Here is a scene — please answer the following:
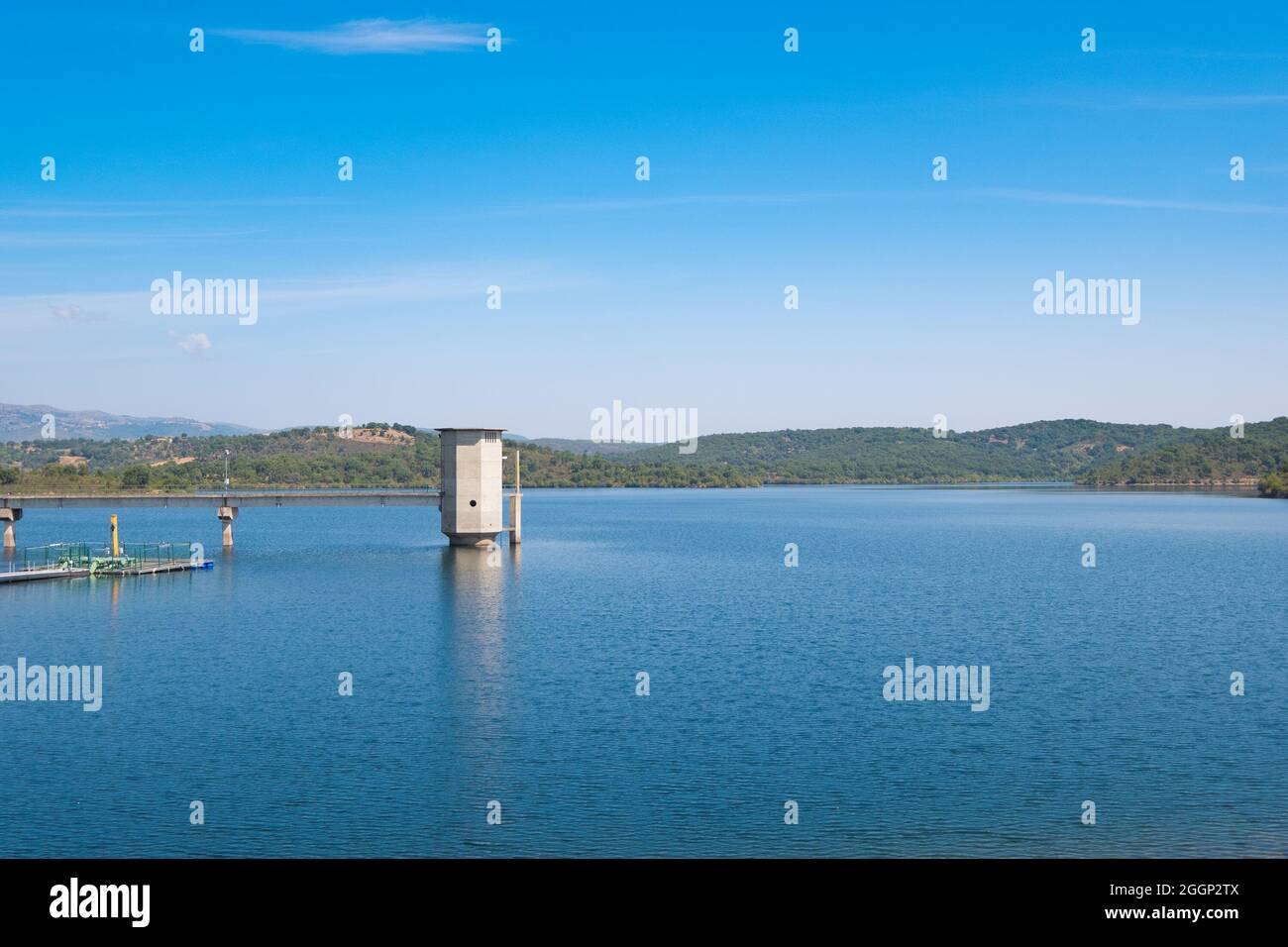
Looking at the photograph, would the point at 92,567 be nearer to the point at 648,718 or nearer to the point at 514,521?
the point at 514,521

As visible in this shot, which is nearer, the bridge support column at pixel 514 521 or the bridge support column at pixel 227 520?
the bridge support column at pixel 514 521

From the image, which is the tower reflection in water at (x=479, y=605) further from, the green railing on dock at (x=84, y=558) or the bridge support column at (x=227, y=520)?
the green railing on dock at (x=84, y=558)

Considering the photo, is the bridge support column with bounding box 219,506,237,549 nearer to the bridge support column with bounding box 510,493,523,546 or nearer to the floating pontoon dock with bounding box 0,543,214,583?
the floating pontoon dock with bounding box 0,543,214,583

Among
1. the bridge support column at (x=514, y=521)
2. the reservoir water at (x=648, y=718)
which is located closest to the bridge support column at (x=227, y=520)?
the reservoir water at (x=648, y=718)

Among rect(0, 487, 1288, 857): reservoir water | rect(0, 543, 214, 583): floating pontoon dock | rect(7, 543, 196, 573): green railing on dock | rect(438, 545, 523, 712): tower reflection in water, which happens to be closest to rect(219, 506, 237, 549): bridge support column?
rect(7, 543, 196, 573): green railing on dock

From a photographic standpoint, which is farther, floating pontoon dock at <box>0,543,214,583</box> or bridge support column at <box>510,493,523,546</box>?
bridge support column at <box>510,493,523,546</box>
